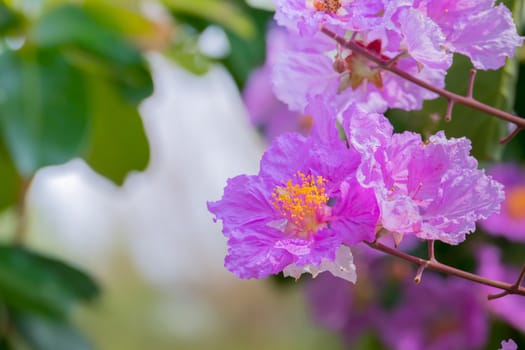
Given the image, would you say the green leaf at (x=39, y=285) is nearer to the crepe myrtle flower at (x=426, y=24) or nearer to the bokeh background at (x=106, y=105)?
the bokeh background at (x=106, y=105)

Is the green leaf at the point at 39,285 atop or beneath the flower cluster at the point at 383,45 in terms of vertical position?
beneath

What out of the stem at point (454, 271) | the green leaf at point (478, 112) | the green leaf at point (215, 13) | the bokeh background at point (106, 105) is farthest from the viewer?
the green leaf at point (215, 13)

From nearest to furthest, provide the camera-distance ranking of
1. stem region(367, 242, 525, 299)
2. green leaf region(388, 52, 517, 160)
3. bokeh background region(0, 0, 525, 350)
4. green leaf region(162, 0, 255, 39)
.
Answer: stem region(367, 242, 525, 299) < green leaf region(388, 52, 517, 160) < bokeh background region(0, 0, 525, 350) < green leaf region(162, 0, 255, 39)

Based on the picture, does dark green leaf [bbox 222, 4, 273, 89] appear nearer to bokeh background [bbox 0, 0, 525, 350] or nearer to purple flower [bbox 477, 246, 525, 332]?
bokeh background [bbox 0, 0, 525, 350]

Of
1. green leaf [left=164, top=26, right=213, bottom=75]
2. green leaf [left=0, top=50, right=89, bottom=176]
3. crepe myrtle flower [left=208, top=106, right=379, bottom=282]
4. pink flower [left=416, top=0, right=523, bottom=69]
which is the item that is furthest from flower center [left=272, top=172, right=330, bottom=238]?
green leaf [left=164, top=26, right=213, bottom=75]

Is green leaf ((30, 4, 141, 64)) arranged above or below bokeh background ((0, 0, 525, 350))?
above

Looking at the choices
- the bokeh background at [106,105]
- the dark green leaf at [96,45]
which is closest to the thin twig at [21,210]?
the bokeh background at [106,105]

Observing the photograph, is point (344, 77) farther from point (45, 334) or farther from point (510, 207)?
point (45, 334)

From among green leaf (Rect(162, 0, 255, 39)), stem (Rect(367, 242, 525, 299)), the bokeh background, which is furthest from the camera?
green leaf (Rect(162, 0, 255, 39))
